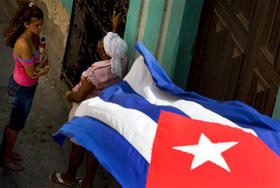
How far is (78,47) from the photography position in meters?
7.77

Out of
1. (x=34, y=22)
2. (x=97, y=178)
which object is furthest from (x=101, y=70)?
(x=97, y=178)

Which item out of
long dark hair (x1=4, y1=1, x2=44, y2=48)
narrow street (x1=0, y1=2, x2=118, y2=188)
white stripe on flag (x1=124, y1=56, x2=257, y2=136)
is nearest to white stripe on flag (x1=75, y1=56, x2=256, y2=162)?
white stripe on flag (x1=124, y1=56, x2=257, y2=136)

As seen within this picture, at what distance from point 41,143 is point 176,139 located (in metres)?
2.79

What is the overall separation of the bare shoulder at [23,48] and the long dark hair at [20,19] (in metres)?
0.14

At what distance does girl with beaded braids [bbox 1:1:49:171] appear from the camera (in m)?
5.62

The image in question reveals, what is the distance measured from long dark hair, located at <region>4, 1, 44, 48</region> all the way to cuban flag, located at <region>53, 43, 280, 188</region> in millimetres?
1153

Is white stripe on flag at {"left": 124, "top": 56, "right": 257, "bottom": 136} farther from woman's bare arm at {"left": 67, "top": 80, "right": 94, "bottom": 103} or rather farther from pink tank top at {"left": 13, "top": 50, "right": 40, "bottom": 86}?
pink tank top at {"left": 13, "top": 50, "right": 40, "bottom": 86}

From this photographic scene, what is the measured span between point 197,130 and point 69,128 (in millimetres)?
1158

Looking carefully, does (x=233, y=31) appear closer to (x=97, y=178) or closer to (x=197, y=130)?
(x=197, y=130)

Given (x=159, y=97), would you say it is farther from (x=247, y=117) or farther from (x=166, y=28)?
(x=166, y=28)

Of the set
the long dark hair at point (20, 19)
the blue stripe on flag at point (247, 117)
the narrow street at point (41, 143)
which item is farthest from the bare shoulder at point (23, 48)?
the blue stripe on flag at point (247, 117)

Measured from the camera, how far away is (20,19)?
5672mm

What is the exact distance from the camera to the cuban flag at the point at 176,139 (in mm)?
4074

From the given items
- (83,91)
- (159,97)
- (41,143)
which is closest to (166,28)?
(83,91)
